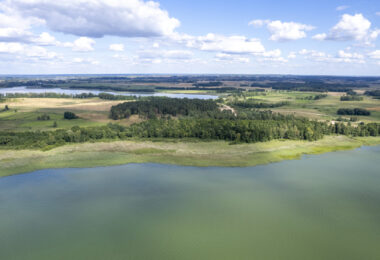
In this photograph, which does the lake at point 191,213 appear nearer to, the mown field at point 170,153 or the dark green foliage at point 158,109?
the mown field at point 170,153

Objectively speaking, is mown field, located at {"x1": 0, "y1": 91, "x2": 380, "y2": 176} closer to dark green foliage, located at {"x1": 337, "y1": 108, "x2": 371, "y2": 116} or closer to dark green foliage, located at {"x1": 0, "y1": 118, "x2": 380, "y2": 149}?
dark green foliage, located at {"x1": 0, "y1": 118, "x2": 380, "y2": 149}

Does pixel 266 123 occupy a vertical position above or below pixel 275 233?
above

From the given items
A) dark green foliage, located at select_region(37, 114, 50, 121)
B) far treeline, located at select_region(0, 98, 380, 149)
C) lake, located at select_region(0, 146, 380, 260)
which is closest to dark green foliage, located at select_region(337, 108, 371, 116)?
far treeline, located at select_region(0, 98, 380, 149)

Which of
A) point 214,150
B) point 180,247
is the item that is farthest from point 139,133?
point 180,247

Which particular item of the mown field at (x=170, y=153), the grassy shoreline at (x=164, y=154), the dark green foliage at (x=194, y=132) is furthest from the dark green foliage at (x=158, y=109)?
the grassy shoreline at (x=164, y=154)

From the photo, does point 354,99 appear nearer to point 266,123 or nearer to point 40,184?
point 266,123

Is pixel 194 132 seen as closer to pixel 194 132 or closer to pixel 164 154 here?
pixel 194 132
